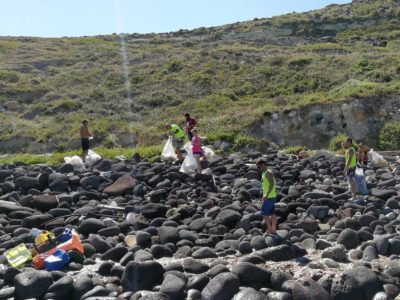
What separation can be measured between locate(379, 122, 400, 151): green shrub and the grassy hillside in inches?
85.4

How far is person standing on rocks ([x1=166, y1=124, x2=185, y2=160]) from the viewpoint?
1598 centimetres

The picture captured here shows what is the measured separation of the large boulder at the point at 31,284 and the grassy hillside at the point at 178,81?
14.0 metres

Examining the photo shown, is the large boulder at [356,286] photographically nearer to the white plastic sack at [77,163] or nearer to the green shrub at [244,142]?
the white plastic sack at [77,163]

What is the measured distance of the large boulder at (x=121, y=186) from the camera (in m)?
13.2

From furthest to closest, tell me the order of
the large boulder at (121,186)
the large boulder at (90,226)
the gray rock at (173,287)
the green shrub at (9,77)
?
the green shrub at (9,77)
the large boulder at (121,186)
the large boulder at (90,226)
the gray rock at (173,287)

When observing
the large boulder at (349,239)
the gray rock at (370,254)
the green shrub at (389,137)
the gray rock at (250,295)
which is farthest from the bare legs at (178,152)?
the gray rock at (250,295)

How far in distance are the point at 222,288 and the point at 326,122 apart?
1601cm

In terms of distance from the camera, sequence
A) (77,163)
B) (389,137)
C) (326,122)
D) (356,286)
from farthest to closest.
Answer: (326,122), (389,137), (77,163), (356,286)

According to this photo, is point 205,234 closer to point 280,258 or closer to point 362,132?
point 280,258

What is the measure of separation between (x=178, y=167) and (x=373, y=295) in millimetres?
8400

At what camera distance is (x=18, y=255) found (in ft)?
29.2

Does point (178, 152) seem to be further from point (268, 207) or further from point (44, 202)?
point (268, 207)

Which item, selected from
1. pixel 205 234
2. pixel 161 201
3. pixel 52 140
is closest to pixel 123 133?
pixel 52 140

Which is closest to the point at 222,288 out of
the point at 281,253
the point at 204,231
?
the point at 281,253
